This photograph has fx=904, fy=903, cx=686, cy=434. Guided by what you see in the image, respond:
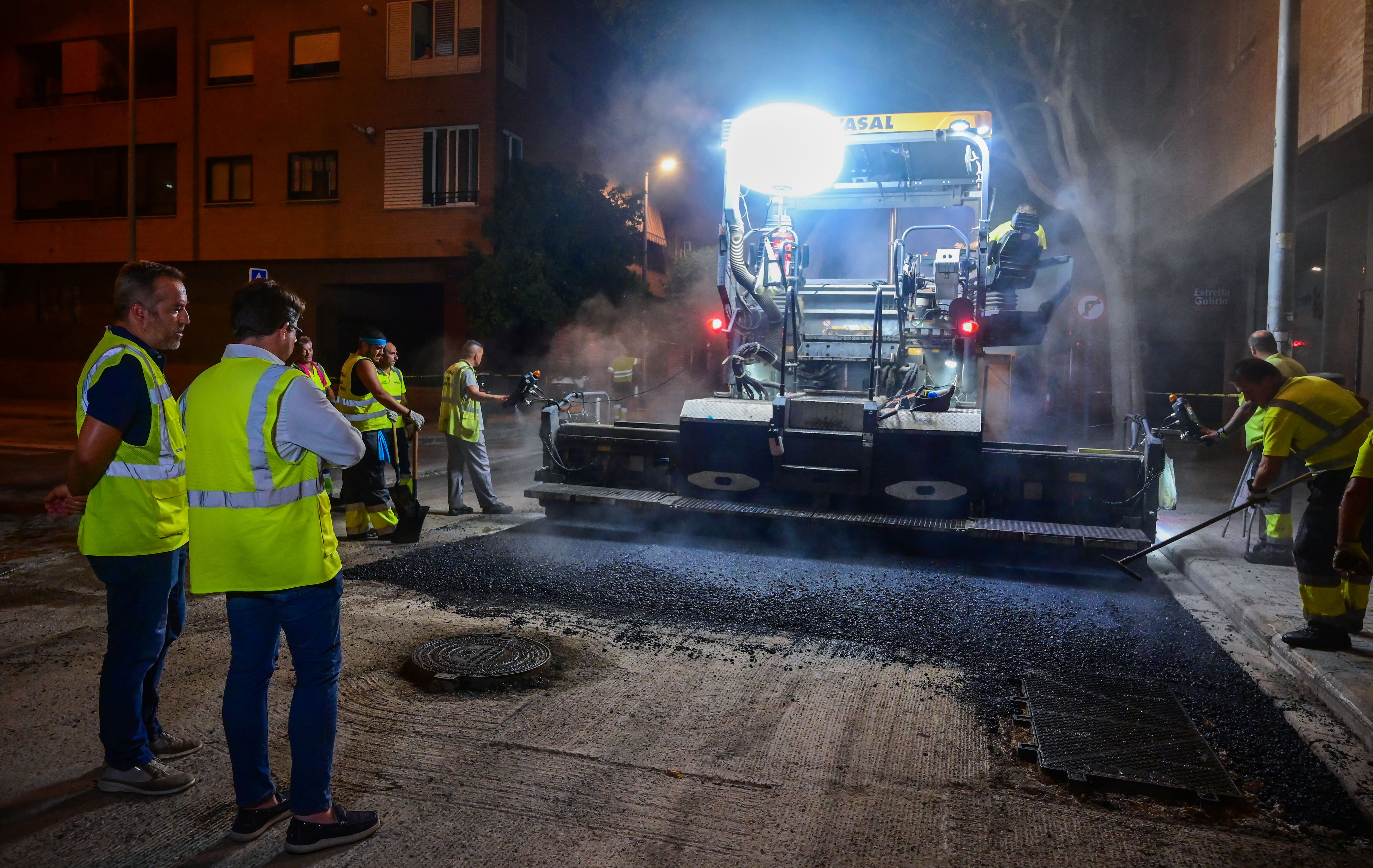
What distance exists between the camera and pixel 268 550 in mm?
2650

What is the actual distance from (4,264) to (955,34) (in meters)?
25.5

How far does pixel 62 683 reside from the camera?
13.1 ft

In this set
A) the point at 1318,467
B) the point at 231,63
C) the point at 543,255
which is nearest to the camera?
the point at 1318,467

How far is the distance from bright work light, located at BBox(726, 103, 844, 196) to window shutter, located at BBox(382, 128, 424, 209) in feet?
47.3

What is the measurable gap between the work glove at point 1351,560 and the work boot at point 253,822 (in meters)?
4.46

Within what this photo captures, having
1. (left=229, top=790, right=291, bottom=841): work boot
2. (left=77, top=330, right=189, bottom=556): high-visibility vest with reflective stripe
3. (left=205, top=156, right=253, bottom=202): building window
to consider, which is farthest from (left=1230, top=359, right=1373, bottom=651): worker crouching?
(left=205, top=156, right=253, bottom=202): building window

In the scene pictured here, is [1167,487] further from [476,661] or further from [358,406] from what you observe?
[358,406]

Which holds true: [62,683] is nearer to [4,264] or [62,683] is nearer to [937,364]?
[937,364]

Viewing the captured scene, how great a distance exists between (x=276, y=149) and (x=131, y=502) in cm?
2222

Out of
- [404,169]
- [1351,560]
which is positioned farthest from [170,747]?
[404,169]

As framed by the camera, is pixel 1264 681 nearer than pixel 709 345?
Yes

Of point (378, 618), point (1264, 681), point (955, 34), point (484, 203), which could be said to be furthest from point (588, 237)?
point (1264, 681)

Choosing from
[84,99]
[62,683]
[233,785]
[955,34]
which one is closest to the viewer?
[233,785]

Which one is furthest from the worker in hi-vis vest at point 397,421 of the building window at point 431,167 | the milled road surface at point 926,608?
the building window at point 431,167
